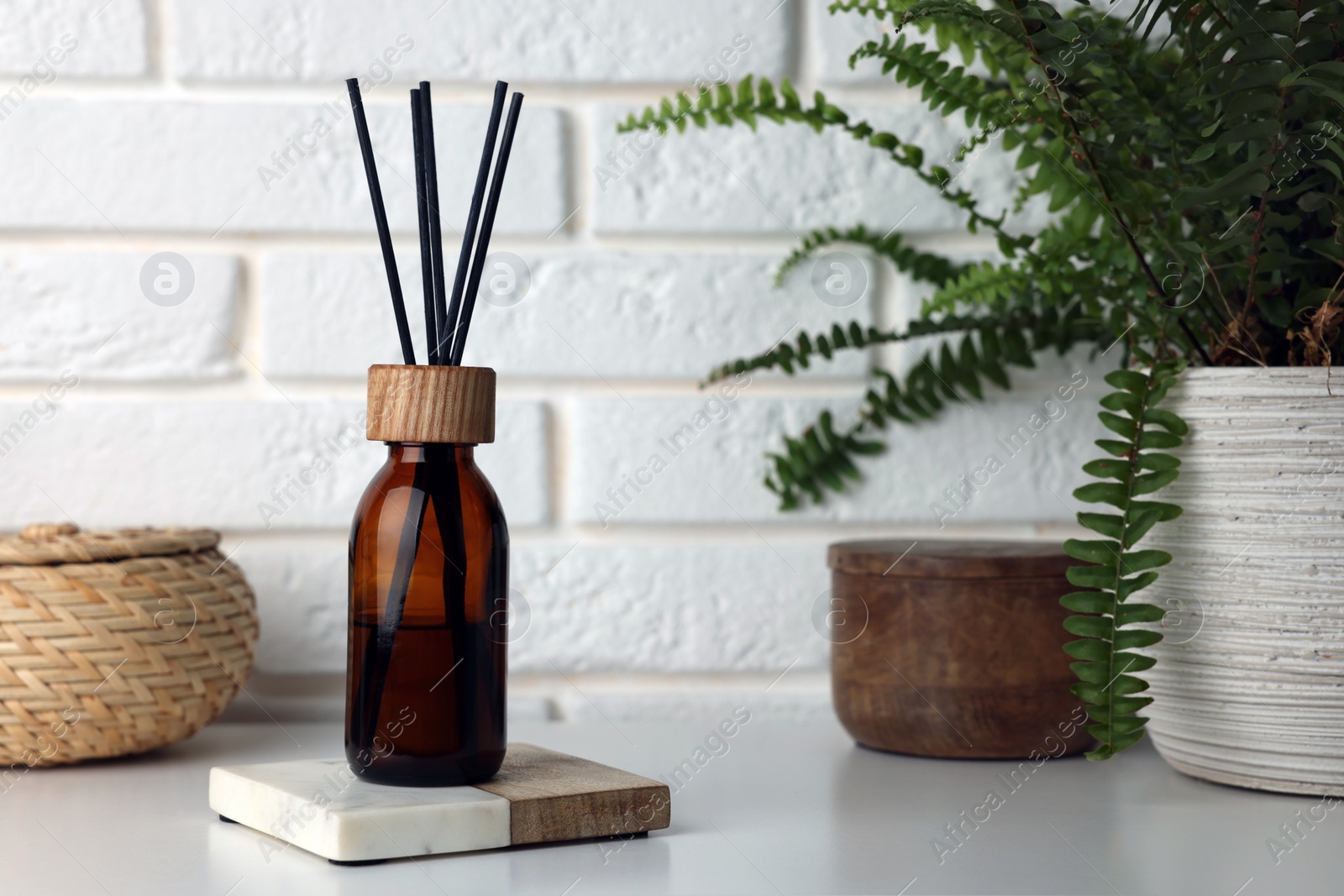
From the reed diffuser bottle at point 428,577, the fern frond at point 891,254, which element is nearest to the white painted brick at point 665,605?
the fern frond at point 891,254

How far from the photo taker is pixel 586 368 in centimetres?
103

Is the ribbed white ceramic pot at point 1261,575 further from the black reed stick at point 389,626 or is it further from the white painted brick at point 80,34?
the white painted brick at point 80,34

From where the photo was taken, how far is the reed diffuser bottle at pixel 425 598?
2.13ft

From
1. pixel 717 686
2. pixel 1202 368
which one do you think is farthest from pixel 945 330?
pixel 717 686

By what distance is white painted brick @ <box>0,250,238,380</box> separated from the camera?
3.28ft

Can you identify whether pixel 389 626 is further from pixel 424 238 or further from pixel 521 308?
pixel 521 308

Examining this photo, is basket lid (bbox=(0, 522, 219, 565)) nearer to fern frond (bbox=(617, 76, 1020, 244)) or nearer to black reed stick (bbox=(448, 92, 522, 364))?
black reed stick (bbox=(448, 92, 522, 364))

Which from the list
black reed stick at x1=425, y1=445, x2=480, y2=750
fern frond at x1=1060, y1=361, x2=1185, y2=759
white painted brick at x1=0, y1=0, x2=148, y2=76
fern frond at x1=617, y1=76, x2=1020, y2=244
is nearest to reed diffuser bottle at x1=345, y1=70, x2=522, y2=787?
black reed stick at x1=425, y1=445, x2=480, y2=750

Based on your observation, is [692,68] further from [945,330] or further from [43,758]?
[43,758]

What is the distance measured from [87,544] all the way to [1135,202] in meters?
0.74

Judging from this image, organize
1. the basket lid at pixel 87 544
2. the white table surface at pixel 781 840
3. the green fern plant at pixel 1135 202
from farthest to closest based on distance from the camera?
the basket lid at pixel 87 544
the green fern plant at pixel 1135 202
the white table surface at pixel 781 840

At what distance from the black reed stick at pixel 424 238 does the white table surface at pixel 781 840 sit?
28cm

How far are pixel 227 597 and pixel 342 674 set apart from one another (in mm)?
179

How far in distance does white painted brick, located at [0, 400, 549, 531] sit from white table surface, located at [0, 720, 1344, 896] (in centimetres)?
22
